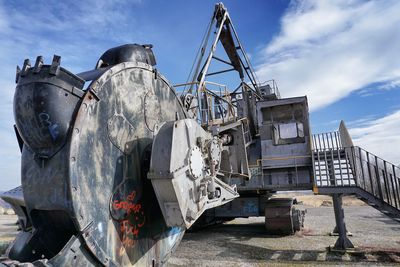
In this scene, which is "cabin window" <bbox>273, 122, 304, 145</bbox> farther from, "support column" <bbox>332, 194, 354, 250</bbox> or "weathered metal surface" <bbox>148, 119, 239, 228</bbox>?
"weathered metal surface" <bbox>148, 119, 239, 228</bbox>

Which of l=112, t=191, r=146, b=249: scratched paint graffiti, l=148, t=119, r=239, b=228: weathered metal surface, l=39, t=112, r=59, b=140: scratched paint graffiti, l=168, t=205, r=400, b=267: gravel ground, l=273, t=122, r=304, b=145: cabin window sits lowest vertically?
l=168, t=205, r=400, b=267: gravel ground

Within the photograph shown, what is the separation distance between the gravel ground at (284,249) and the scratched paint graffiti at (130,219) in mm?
4854

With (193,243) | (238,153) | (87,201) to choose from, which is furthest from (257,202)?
(87,201)

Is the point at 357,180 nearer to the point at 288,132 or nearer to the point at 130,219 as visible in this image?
the point at 288,132

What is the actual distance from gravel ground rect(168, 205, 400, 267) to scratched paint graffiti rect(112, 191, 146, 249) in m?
4.85

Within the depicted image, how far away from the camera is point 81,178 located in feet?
7.78

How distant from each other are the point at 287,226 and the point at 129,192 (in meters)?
9.40

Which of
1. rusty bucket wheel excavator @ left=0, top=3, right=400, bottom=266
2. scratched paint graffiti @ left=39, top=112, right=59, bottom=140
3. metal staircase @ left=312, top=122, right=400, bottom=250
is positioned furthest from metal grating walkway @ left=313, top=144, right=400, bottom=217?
scratched paint graffiti @ left=39, top=112, right=59, bottom=140

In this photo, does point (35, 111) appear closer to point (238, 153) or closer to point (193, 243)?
point (238, 153)

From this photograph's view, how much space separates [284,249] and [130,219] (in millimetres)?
7295

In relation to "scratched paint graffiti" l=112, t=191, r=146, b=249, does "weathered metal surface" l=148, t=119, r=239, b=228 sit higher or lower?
higher

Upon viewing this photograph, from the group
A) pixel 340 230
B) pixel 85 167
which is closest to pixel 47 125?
pixel 85 167

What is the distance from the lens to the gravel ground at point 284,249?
24.5ft

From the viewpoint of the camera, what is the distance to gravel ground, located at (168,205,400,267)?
7480 millimetres
